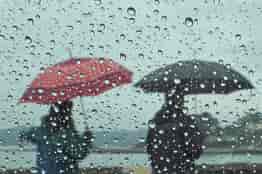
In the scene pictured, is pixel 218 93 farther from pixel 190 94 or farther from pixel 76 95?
pixel 76 95

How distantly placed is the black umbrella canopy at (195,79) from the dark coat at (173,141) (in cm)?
10

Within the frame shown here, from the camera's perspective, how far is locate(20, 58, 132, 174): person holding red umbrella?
1.80 meters

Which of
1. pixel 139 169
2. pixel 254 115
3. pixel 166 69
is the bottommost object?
pixel 139 169

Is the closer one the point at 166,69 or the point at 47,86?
the point at 166,69

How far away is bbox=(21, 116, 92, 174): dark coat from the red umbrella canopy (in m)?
0.13

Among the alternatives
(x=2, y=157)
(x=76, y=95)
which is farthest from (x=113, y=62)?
(x=2, y=157)

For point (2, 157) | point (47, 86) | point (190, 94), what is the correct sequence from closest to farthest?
point (2, 157) → point (190, 94) → point (47, 86)

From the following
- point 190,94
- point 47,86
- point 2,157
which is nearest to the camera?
point 2,157

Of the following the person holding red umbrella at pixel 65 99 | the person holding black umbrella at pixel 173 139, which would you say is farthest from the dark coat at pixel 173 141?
the person holding red umbrella at pixel 65 99

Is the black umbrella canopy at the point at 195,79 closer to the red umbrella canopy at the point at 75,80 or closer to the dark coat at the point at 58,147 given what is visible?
the red umbrella canopy at the point at 75,80

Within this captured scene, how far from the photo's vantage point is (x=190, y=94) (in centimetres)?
185

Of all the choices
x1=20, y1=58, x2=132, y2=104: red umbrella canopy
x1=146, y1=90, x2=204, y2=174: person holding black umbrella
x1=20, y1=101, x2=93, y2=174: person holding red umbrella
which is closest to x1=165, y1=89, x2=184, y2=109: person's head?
x1=146, y1=90, x2=204, y2=174: person holding black umbrella

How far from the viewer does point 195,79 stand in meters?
1.98

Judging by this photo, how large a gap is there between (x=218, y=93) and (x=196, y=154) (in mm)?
213
